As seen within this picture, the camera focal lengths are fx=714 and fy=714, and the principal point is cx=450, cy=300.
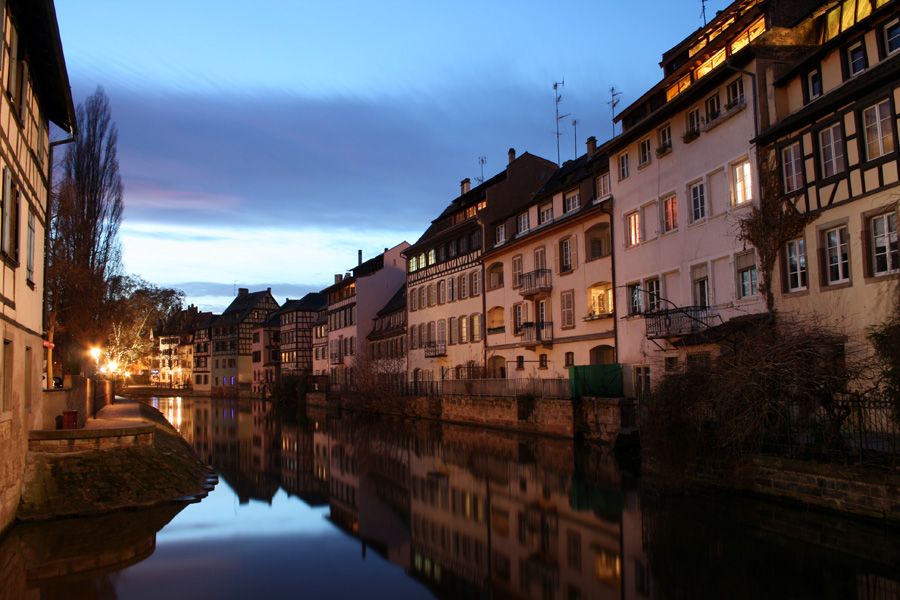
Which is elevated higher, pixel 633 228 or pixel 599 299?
pixel 633 228

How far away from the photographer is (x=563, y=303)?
1177 inches

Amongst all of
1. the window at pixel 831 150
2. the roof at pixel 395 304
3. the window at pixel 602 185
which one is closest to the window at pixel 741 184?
the window at pixel 831 150

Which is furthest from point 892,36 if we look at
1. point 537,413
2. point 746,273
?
point 537,413

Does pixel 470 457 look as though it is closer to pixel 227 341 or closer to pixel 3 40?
pixel 3 40

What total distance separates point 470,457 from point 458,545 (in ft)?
32.7

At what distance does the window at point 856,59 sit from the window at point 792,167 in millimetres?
1982

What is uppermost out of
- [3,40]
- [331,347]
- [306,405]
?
[3,40]

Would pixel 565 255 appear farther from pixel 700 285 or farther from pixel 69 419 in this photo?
pixel 69 419

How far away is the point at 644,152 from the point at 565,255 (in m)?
6.16

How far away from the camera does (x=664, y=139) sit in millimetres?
23938

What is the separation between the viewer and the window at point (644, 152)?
24.9 m

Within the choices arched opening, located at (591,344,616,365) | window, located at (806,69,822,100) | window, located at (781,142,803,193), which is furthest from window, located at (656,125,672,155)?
arched opening, located at (591,344,616,365)

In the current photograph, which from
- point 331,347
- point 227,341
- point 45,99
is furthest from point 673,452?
point 227,341

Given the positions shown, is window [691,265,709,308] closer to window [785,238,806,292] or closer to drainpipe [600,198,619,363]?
window [785,238,806,292]
